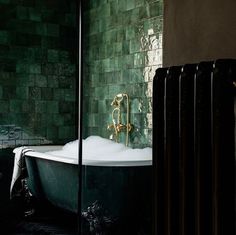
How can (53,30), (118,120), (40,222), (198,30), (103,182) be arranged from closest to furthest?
(198,30) → (103,182) → (40,222) → (118,120) → (53,30)

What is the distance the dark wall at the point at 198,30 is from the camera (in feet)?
6.15

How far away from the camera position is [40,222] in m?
3.68

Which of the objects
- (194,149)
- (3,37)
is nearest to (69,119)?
(3,37)

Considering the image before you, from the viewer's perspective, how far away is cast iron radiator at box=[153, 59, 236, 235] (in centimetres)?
166

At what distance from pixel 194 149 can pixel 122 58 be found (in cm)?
267

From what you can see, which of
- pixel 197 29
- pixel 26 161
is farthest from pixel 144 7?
pixel 197 29

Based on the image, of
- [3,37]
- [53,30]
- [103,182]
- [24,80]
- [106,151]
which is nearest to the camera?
[103,182]

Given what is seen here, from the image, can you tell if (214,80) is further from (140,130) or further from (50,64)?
(50,64)

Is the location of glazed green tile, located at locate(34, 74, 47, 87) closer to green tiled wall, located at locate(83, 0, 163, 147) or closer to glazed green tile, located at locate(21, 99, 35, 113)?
glazed green tile, located at locate(21, 99, 35, 113)

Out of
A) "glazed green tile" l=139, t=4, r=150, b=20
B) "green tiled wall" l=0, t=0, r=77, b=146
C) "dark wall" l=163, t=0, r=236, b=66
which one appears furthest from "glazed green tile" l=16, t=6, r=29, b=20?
"dark wall" l=163, t=0, r=236, b=66

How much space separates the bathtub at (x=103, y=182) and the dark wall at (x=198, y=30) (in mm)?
1084

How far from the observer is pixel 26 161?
12.6ft

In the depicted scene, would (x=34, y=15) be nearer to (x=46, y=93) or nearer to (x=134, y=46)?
(x=46, y=93)

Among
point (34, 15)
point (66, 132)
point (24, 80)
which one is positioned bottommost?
point (66, 132)
